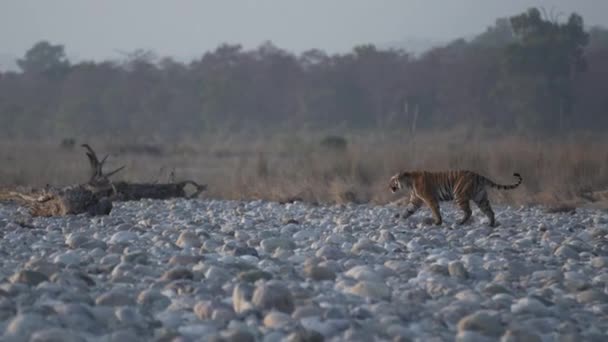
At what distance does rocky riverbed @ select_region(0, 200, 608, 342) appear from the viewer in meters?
4.02

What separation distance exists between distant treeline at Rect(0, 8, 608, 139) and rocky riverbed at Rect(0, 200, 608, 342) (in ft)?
91.1

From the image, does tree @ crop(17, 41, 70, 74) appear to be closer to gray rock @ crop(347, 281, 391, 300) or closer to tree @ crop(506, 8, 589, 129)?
tree @ crop(506, 8, 589, 129)

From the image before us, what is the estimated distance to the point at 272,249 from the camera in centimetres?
648

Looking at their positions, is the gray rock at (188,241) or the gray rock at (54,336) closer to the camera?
the gray rock at (54,336)

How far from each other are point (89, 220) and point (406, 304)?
5194 mm

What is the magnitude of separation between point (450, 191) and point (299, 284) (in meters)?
4.66

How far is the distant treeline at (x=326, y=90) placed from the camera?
3591cm

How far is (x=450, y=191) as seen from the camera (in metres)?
9.37

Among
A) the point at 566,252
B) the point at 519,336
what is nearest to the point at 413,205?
the point at 566,252

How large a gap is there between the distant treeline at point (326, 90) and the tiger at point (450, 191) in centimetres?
2549

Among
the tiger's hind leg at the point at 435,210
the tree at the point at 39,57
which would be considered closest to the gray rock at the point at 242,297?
the tiger's hind leg at the point at 435,210

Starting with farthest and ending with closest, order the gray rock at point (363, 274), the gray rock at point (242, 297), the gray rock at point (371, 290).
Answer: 1. the gray rock at point (363, 274)
2. the gray rock at point (371, 290)
3. the gray rock at point (242, 297)

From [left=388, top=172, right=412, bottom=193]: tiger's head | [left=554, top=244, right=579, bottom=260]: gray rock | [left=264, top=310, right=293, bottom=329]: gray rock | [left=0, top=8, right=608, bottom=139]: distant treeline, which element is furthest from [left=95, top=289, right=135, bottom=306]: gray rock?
[left=0, top=8, right=608, bottom=139]: distant treeline

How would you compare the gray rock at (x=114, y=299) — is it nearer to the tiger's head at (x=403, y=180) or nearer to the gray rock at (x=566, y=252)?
the gray rock at (x=566, y=252)
